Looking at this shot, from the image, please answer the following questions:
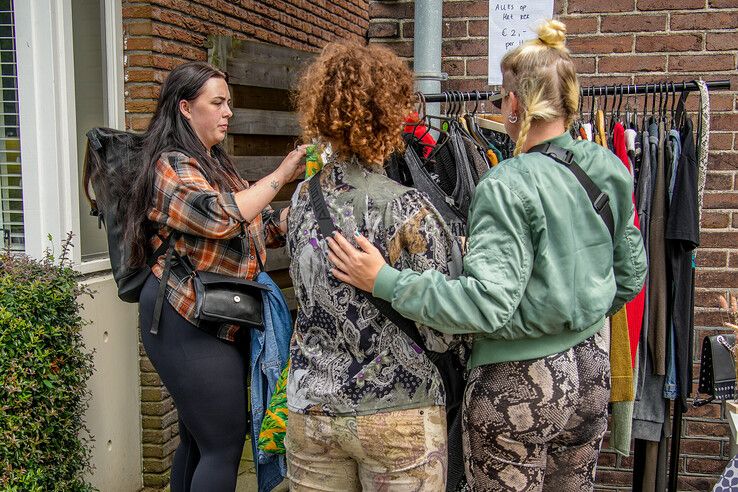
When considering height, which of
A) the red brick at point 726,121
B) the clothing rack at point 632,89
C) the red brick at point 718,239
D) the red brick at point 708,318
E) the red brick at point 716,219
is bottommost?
the red brick at point 708,318

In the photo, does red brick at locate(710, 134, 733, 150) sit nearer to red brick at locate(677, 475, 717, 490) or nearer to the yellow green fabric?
red brick at locate(677, 475, 717, 490)

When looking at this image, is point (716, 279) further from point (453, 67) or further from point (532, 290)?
point (532, 290)

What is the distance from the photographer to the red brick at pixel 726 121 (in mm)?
3639

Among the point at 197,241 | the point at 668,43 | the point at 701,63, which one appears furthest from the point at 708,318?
the point at 197,241

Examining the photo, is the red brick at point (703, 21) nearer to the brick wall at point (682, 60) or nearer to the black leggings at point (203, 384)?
the brick wall at point (682, 60)

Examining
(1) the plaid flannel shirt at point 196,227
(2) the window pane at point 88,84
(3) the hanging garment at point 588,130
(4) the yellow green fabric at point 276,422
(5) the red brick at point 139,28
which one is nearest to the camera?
(4) the yellow green fabric at point 276,422

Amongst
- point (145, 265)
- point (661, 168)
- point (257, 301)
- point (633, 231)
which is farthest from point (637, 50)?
point (145, 265)

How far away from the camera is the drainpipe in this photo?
140 inches

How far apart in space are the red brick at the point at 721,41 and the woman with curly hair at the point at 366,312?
2.13 meters

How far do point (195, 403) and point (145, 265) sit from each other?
0.55 meters

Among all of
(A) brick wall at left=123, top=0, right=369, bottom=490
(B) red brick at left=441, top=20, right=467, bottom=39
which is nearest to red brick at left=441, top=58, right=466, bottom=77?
(B) red brick at left=441, top=20, right=467, bottom=39

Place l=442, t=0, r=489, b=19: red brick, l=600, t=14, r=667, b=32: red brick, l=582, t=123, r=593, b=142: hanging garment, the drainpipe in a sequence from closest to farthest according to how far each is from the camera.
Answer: l=582, t=123, r=593, b=142: hanging garment → the drainpipe → l=600, t=14, r=667, b=32: red brick → l=442, t=0, r=489, b=19: red brick

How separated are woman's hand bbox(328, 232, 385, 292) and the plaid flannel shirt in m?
0.79

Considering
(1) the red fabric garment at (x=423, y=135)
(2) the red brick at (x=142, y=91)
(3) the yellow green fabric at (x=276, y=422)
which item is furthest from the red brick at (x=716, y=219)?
(2) the red brick at (x=142, y=91)
